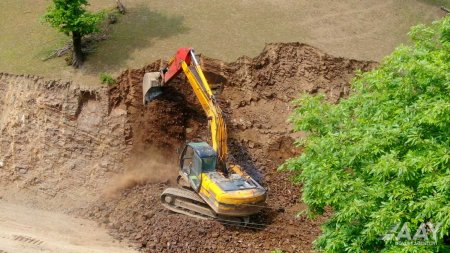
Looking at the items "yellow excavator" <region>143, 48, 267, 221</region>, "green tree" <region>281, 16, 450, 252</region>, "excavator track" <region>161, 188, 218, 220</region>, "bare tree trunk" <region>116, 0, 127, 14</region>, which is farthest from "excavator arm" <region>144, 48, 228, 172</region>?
"bare tree trunk" <region>116, 0, 127, 14</region>

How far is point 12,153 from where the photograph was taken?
1920cm

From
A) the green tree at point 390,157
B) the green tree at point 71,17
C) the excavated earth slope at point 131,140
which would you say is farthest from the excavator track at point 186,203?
the green tree at point 71,17

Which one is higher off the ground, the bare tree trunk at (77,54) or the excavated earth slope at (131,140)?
the bare tree trunk at (77,54)

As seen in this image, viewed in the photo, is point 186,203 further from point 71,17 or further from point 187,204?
point 71,17

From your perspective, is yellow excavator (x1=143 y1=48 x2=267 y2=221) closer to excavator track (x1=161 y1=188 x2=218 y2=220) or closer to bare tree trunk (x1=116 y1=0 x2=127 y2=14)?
excavator track (x1=161 y1=188 x2=218 y2=220)

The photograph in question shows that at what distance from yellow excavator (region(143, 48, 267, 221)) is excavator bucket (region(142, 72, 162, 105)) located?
841 mm

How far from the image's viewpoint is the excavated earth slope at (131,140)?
1794 cm

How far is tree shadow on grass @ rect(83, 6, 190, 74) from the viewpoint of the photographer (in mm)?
20828

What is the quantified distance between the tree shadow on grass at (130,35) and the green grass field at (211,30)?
36 mm

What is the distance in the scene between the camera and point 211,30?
2291 centimetres

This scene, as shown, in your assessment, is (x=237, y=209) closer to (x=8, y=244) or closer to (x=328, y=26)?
(x=8, y=244)

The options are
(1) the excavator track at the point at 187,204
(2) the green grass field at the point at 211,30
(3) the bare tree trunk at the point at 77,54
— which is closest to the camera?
(1) the excavator track at the point at 187,204

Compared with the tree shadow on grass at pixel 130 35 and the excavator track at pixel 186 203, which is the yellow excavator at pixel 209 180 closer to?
the excavator track at pixel 186 203

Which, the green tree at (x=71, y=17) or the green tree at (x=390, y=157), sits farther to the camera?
the green tree at (x=71, y=17)
